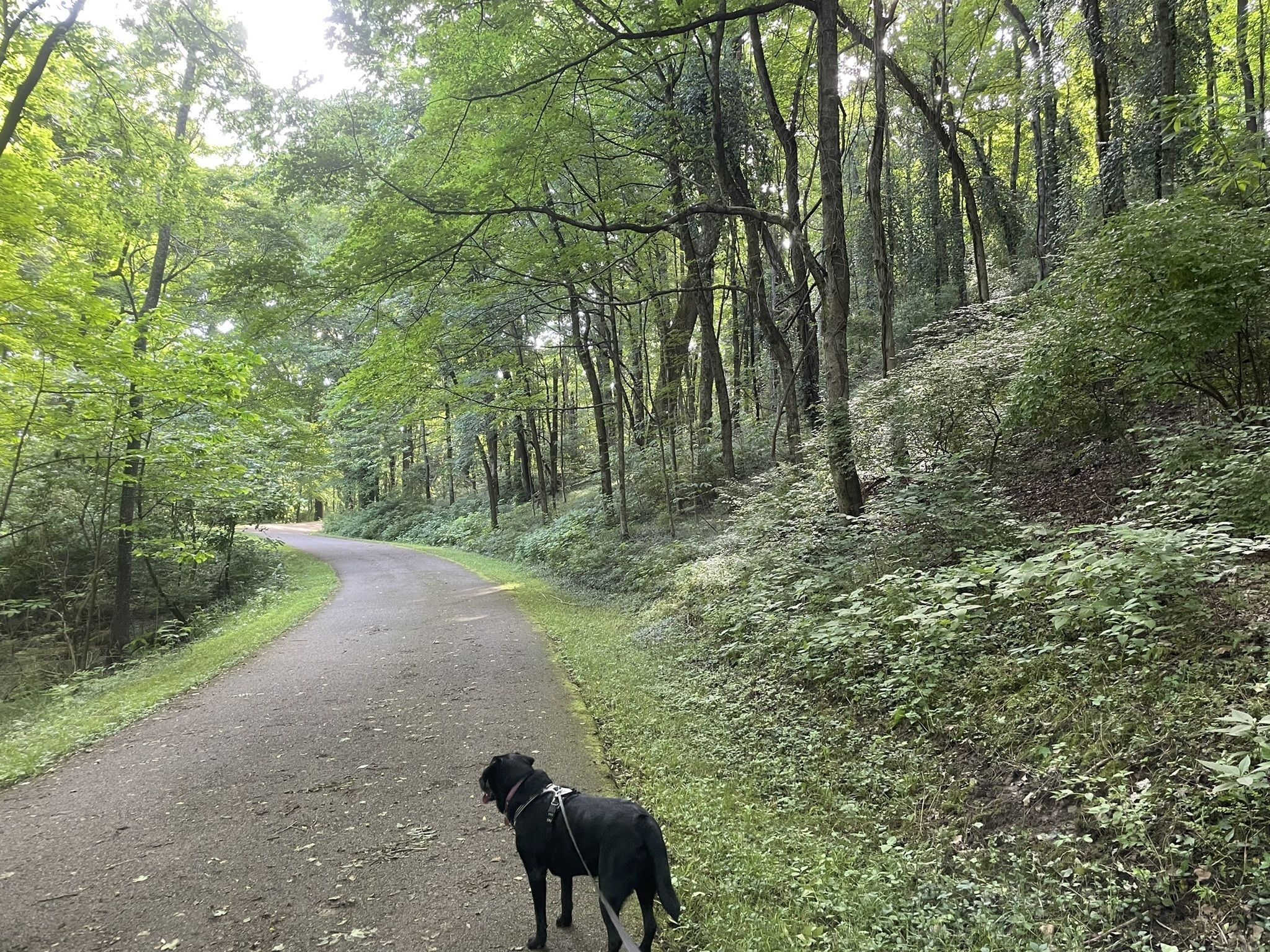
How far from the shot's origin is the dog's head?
309 centimetres

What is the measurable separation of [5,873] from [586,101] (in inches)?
433

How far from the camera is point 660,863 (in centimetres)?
257

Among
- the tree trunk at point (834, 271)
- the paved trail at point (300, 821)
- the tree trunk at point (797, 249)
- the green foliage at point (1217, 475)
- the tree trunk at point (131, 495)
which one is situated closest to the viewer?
the paved trail at point (300, 821)

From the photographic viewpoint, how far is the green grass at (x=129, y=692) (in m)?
5.93

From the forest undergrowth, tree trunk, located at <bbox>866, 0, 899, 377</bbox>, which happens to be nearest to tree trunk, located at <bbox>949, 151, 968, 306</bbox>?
tree trunk, located at <bbox>866, 0, 899, 377</bbox>

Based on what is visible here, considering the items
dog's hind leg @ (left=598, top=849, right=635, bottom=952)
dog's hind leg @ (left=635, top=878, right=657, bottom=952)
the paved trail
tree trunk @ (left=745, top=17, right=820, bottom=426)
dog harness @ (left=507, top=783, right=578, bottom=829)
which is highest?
tree trunk @ (left=745, top=17, right=820, bottom=426)

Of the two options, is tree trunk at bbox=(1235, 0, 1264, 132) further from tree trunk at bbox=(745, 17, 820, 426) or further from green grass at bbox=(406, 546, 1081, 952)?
green grass at bbox=(406, 546, 1081, 952)

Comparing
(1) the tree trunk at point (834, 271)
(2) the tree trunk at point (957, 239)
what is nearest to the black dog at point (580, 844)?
(1) the tree trunk at point (834, 271)

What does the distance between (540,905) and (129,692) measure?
26.6ft

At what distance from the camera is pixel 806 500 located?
9.38 metres

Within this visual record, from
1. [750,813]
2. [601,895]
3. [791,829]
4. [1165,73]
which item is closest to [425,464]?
[1165,73]

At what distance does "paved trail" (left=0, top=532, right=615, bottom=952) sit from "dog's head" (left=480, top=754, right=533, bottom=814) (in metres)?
0.69

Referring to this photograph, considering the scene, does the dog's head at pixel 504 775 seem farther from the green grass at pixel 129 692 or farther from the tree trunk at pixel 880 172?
the tree trunk at pixel 880 172

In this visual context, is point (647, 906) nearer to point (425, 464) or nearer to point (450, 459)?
point (450, 459)
